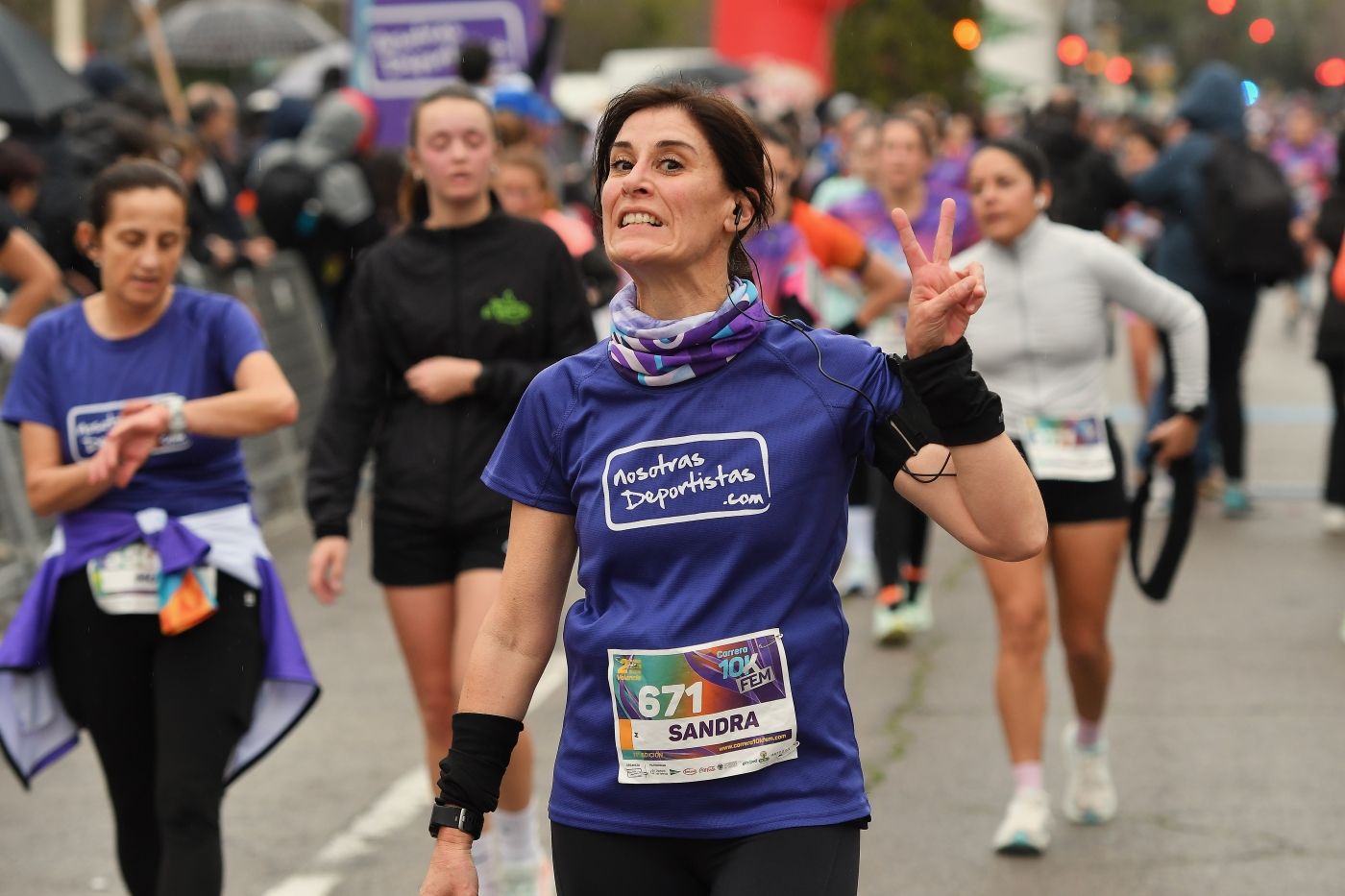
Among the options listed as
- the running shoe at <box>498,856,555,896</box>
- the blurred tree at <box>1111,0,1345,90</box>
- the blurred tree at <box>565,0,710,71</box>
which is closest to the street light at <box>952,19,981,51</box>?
the running shoe at <box>498,856,555,896</box>

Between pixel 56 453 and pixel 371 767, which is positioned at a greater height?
pixel 56 453

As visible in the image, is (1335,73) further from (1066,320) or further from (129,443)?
(129,443)

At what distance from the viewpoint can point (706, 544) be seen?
3.12m

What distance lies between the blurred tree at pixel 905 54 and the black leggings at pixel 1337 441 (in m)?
16.9

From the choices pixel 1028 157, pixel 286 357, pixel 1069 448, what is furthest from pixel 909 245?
pixel 286 357

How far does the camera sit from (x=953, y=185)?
1098cm

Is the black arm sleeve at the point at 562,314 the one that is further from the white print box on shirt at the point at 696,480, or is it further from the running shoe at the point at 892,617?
the running shoe at the point at 892,617

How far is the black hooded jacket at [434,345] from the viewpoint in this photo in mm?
5277

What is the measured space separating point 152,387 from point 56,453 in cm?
27

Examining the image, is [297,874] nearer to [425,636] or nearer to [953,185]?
[425,636]

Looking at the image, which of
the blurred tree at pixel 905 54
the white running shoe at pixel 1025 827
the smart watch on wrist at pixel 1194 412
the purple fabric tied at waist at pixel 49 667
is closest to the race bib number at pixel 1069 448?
the smart watch on wrist at pixel 1194 412

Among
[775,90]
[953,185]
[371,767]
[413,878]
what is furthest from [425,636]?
[775,90]

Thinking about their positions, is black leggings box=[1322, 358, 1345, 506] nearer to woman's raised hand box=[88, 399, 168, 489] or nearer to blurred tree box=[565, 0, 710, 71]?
woman's raised hand box=[88, 399, 168, 489]

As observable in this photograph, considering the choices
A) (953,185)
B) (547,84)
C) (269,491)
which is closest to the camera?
(953,185)
